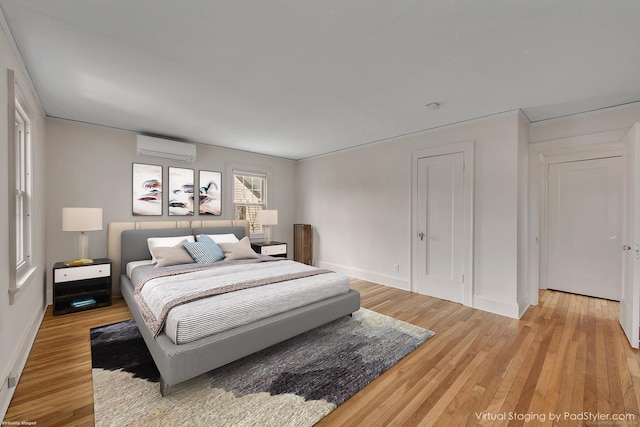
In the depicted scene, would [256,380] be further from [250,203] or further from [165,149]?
[250,203]

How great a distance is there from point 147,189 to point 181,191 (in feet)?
1.57

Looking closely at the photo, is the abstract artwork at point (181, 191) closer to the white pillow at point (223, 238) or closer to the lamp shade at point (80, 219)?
the white pillow at point (223, 238)

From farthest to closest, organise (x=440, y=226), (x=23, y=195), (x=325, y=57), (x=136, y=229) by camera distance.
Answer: (x=136, y=229) → (x=440, y=226) → (x=23, y=195) → (x=325, y=57)

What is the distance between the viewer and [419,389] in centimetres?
196

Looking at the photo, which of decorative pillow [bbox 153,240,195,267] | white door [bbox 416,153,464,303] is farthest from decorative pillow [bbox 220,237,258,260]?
white door [bbox 416,153,464,303]

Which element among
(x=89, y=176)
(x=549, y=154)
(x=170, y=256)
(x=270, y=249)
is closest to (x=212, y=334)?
(x=170, y=256)

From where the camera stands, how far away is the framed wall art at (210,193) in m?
4.80

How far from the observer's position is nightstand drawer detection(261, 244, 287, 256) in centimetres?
503

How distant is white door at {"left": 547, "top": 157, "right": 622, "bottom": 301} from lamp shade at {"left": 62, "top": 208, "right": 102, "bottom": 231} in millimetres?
6377

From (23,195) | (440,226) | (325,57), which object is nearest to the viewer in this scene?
(325,57)

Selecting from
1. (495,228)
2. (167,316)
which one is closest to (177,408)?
(167,316)

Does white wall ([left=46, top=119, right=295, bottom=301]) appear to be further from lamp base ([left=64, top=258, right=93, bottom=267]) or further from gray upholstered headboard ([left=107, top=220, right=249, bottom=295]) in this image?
lamp base ([left=64, top=258, right=93, bottom=267])

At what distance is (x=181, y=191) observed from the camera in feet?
15.0

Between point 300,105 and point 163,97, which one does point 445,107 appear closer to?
point 300,105
